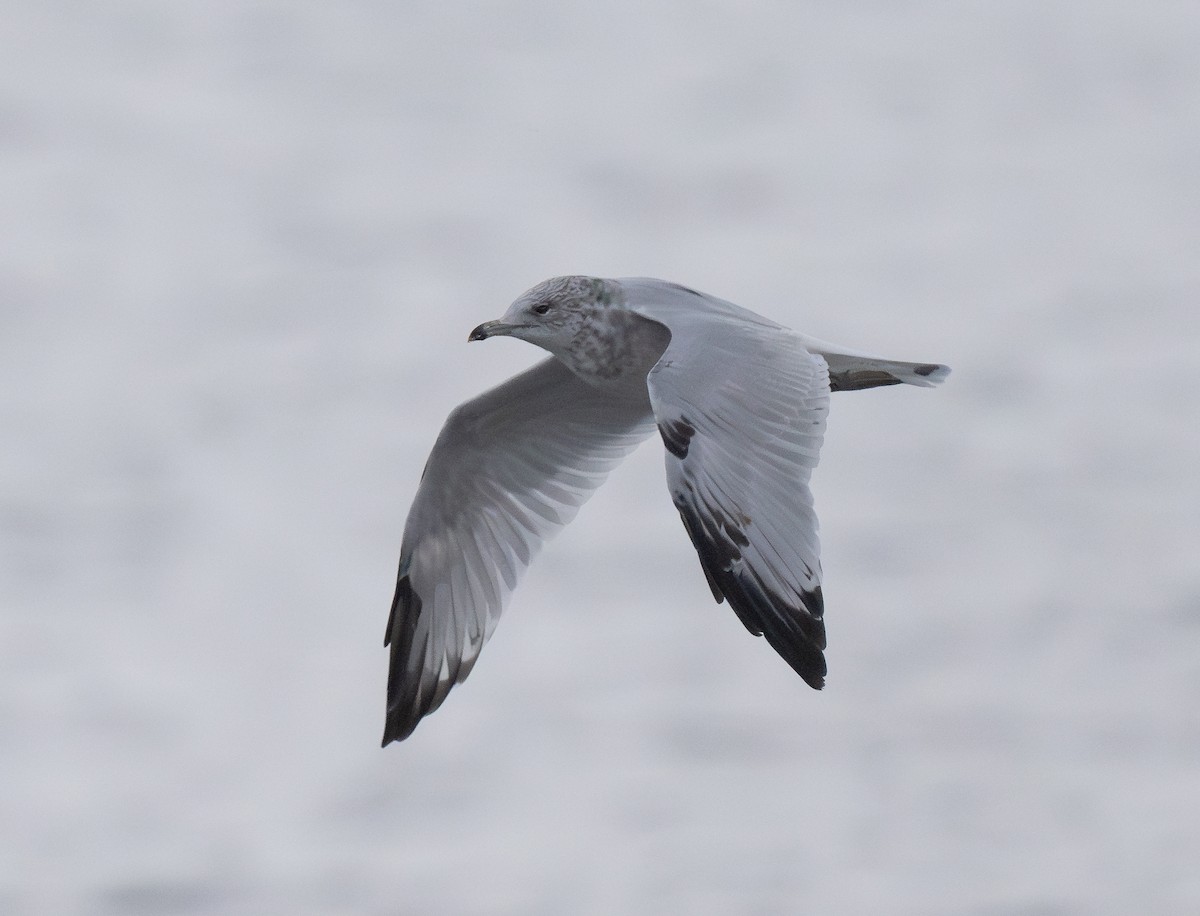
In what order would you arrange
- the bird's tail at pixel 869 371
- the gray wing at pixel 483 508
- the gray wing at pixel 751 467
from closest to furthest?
the gray wing at pixel 751 467, the bird's tail at pixel 869 371, the gray wing at pixel 483 508

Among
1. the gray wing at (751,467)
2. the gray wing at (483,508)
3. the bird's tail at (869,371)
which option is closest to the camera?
the gray wing at (751,467)

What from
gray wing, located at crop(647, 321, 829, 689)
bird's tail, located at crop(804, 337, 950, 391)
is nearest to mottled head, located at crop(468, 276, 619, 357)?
gray wing, located at crop(647, 321, 829, 689)

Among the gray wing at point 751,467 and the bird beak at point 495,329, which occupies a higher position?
the bird beak at point 495,329

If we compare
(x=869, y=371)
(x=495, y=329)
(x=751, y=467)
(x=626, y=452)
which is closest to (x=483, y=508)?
(x=626, y=452)

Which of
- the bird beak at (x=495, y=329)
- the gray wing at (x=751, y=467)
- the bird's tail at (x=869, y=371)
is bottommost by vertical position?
the gray wing at (x=751, y=467)

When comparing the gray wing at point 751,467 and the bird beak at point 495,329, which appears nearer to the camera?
the gray wing at point 751,467

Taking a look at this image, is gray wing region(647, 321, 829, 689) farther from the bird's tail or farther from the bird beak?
the bird beak

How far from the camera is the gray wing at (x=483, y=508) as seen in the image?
6.25 metres

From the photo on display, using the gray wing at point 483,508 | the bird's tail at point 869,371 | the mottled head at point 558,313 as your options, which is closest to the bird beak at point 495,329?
the mottled head at point 558,313

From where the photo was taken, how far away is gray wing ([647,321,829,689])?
4855 millimetres

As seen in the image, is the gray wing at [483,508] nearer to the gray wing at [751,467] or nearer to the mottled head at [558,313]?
the mottled head at [558,313]

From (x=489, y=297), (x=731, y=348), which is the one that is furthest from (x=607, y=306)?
(x=489, y=297)

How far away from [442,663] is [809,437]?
1.60 metres

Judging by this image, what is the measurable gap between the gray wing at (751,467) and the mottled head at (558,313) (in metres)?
0.35
